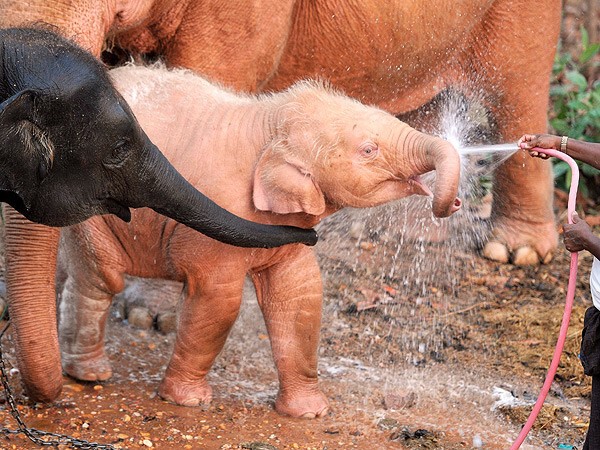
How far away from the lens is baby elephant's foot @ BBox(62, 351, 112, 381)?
230 inches

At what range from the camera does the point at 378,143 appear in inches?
207

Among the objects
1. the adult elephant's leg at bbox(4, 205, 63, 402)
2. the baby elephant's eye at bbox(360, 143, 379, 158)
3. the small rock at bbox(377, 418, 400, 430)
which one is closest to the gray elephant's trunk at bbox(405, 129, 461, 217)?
the baby elephant's eye at bbox(360, 143, 379, 158)

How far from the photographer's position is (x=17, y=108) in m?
4.30

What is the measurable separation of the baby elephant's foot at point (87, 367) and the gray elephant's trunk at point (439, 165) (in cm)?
169

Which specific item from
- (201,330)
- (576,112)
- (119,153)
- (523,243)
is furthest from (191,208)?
(576,112)

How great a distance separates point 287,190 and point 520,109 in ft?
10.2

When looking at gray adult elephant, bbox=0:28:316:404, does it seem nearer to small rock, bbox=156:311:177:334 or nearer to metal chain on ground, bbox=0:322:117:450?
metal chain on ground, bbox=0:322:117:450

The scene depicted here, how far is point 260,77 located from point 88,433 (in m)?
1.93

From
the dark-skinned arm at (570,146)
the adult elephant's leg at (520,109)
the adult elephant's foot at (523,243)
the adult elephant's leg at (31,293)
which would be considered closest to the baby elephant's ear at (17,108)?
the adult elephant's leg at (31,293)

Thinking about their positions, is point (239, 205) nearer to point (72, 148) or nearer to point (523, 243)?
point (72, 148)

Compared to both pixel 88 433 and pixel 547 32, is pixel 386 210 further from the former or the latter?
pixel 88 433

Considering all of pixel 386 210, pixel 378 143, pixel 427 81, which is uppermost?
pixel 378 143

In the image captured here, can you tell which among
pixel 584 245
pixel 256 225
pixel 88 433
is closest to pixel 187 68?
pixel 256 225

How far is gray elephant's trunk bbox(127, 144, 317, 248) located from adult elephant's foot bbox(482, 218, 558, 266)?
10.6ft
